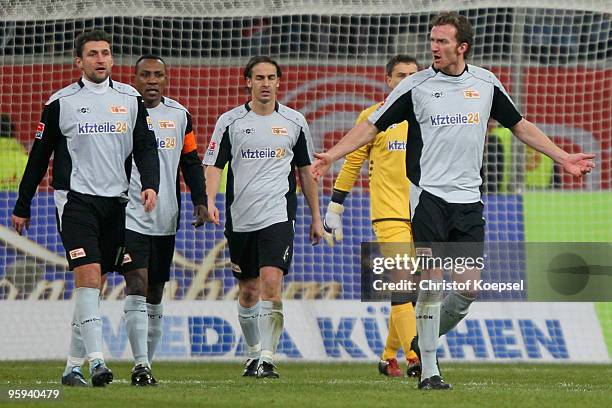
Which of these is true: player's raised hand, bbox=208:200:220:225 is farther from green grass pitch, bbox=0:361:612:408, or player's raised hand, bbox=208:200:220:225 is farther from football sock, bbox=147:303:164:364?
green grass pitch, bbox=0:361:612:408

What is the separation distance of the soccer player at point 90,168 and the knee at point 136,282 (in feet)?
1.24

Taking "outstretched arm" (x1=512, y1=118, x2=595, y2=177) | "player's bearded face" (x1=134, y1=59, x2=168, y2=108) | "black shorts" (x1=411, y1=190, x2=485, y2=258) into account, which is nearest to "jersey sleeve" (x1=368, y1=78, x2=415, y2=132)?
"black shorts" (x1=411, y1=190, x2=485, y2=258)

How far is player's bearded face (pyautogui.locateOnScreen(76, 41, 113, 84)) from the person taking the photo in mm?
9344

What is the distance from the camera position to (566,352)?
1407cm

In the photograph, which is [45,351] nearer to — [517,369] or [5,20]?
[5,20]

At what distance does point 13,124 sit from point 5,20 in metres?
1.25

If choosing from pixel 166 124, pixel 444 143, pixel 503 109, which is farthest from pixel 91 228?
pixel 503 109

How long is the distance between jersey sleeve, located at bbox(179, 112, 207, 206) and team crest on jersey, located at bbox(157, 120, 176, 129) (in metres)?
0.14

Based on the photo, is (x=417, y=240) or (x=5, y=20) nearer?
(x=417, y=240)

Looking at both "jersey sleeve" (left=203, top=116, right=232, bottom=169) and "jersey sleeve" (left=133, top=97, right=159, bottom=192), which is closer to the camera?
"jersey sleeve" (left=133, top=97, right=159, bottom=192)

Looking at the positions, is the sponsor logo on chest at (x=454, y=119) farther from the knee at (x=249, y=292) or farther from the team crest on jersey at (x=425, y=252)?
the knee at (x=249, y=292)

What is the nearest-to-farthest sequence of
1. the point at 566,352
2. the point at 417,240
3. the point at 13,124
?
1. the point at 417,240
2. the point at 566,352
3. the point at 13,124

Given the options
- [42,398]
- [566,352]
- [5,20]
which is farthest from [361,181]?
[42,398]

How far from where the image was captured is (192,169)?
10.8 metres
